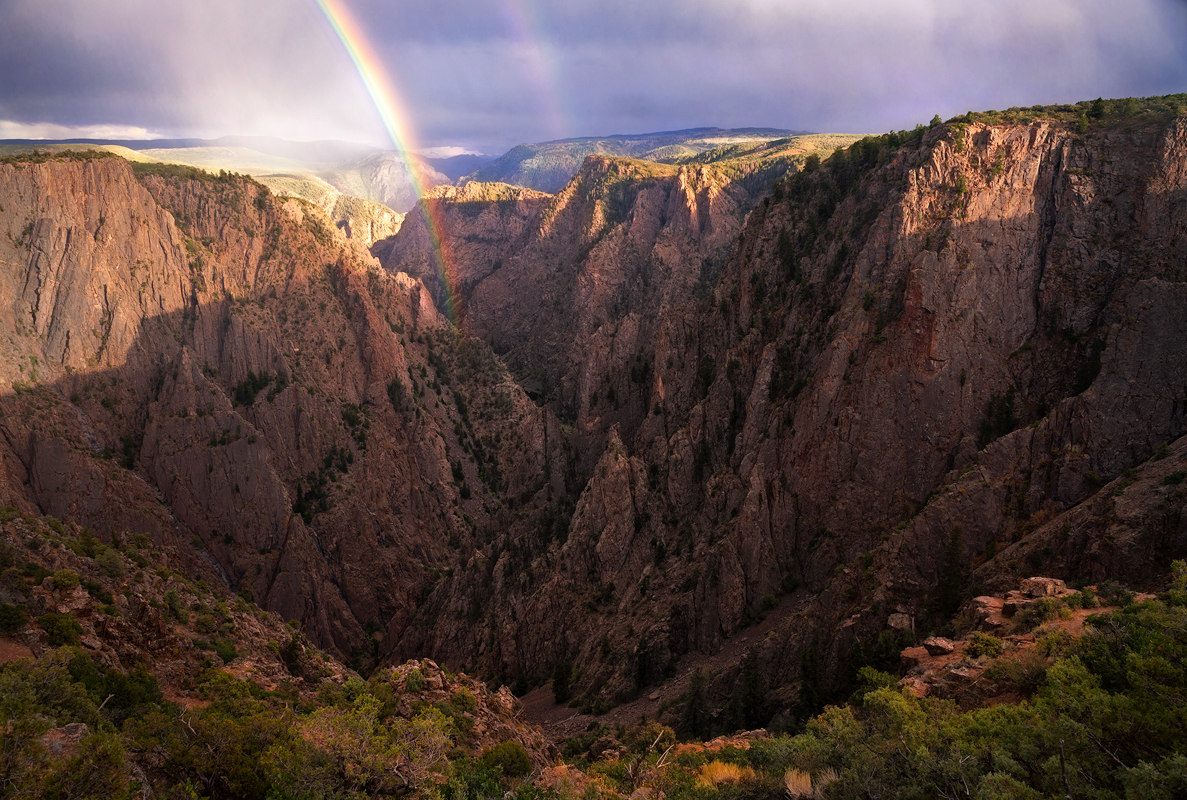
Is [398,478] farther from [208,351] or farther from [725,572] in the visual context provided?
[725,572]

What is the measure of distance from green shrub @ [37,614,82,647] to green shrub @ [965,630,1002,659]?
30.5 meters

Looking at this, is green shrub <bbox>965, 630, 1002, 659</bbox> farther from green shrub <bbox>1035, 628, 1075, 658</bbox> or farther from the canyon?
the canyon

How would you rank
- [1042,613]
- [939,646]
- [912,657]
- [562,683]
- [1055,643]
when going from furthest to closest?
[562,683] < [912,657] < [939,646] < [1042,613] < [1055,643]

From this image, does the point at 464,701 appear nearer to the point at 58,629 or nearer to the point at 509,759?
the point at 509,759

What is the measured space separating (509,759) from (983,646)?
16870 millimetres

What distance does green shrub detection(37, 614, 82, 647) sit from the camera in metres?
21.2

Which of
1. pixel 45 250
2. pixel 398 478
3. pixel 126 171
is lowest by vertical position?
pixel 398 478

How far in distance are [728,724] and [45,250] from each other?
7325 centimetres

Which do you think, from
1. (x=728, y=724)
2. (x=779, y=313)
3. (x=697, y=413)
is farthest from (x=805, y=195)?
(x=728, y=724)

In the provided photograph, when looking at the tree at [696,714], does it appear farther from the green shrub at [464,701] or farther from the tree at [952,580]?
the tree at [952,580]

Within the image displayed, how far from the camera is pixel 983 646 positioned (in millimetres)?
21219

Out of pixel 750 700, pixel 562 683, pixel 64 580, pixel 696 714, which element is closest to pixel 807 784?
pixel 750 700

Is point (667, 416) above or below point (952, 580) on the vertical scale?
above

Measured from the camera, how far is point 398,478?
7412 cm
